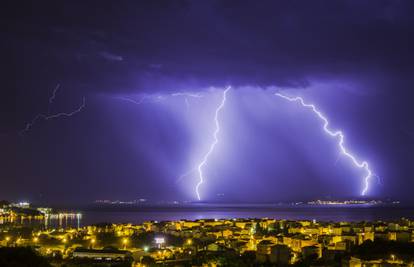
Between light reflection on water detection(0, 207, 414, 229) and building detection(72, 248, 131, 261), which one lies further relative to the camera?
light reflection on water detection(0, 207, 414, 229)

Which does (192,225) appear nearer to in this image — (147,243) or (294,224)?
(294,224)

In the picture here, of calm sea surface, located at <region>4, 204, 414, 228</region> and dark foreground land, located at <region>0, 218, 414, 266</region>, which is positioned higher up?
dark foreground land, located at <region>0, 218, 414, 266</region>

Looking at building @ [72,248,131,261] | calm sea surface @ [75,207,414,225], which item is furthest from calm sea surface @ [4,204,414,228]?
building @ [72,248,131,261]

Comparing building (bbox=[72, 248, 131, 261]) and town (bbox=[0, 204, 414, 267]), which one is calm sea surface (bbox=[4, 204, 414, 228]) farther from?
building (bbox=[72, 248, 131, 261])

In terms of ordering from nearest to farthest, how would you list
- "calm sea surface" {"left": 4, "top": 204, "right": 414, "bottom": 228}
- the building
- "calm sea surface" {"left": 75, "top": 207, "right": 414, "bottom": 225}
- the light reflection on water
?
the building, the light reflection on water, "calm sea surface" {"left": 4, "top": 204, "right": 414, "bottom": 228}, "calm sea surface" {"left": 75, "top": 207, "right": 414, "bottom": 225}

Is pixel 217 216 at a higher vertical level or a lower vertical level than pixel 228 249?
lower

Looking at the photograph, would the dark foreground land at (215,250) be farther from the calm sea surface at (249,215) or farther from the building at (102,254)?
the calm sea surface at (249,215)

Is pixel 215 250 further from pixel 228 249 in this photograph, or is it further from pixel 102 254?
pixel 102 254

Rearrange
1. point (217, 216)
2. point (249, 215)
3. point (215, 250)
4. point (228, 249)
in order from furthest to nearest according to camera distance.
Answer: point (249, 215) → point (217, 216) → point (228, 249) → point (215, 250)

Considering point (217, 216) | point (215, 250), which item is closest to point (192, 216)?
point (217, 216)

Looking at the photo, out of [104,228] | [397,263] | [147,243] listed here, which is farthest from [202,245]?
[104,228]

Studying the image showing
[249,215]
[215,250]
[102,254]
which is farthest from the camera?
[249,215]
